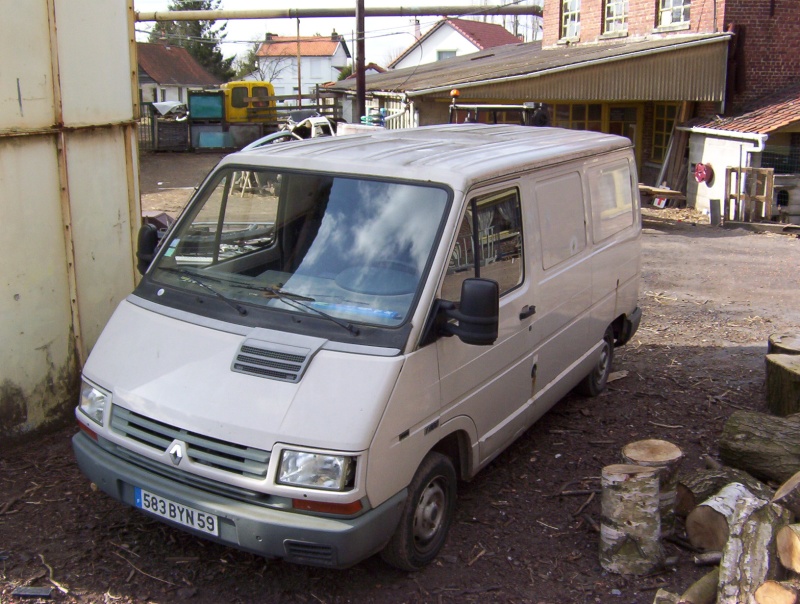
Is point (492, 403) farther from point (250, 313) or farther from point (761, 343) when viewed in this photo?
point (761, 343)

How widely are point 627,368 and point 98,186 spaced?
4945mm

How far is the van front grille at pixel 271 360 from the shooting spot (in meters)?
3.84

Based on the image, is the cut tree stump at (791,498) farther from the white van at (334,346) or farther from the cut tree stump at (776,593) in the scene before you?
the white van at (334,346)

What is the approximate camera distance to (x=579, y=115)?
24.8m

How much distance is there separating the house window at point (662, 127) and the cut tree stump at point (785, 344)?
15147 millimetres

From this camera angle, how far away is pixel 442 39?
190 feet

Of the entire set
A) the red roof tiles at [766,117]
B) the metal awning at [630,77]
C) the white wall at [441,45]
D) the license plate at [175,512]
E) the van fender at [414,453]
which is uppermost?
the white wall at [441,45]

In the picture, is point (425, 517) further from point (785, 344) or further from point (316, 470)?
point (785, 344)

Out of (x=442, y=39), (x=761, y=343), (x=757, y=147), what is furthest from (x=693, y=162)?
(x=442, y=39)

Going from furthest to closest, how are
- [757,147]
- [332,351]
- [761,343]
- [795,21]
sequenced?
[795,21] → [757,147] → [761,343] → [332,351]

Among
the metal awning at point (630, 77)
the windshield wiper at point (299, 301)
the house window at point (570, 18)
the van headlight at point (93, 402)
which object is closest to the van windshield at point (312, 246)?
the windshield wiper at point (299, 301)

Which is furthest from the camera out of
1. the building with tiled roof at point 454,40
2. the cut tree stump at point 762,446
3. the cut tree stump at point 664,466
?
the building with tiled roof at point 454,40

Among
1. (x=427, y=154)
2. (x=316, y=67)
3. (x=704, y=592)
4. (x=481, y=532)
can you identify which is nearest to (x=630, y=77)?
(x=427, y=154)

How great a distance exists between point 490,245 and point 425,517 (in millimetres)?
1526
